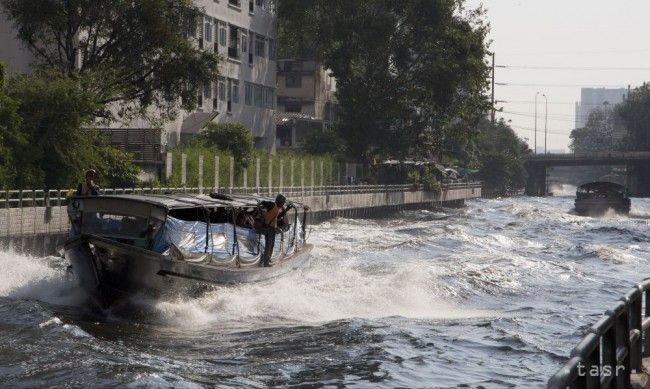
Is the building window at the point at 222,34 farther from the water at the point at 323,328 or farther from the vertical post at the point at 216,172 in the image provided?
the water at the point at 323,328

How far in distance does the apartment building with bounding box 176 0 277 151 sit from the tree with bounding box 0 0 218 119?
527 inches

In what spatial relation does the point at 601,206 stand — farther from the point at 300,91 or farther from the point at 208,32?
the point at 208,32

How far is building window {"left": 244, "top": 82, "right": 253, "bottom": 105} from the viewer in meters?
71.5

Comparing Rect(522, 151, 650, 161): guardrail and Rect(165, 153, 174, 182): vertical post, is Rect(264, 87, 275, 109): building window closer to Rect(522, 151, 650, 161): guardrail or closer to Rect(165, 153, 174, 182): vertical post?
Rect(165, 153, 174, 182): vertical post

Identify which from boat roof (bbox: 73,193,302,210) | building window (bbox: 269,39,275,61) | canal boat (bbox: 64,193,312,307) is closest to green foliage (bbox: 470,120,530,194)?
building window (bbox: 269,39,275,61)

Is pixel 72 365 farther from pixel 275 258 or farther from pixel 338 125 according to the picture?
pixel 338 125

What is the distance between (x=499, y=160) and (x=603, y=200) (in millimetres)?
50974

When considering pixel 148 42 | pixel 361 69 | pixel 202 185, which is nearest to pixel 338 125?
pixel 361 69

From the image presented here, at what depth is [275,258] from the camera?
2575 cm

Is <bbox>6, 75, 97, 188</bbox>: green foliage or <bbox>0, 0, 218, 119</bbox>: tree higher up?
<bbox>0, 0, 218, 119</bbox>: tree

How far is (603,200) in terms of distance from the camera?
280 feet

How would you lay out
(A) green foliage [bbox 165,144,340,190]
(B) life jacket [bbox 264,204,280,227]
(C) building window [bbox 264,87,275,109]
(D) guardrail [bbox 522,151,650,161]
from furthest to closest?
(D) guardrail [bbox 522,151,650,161]
(C) building window [bbox 264,87,275,109]
(A) green foliage [bbox 165,144,340,190]
(B) life jacket [bbox 264,204,280,227]

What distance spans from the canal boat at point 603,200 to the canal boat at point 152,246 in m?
64.2

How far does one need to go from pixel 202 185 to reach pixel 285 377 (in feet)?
118
